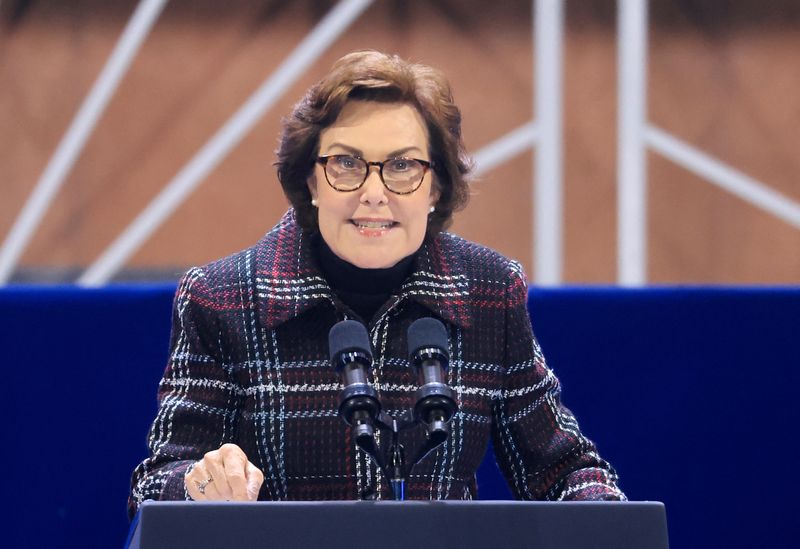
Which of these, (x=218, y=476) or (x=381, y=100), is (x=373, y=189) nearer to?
(x=381, y=100)

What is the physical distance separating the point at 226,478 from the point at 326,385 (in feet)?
1.36

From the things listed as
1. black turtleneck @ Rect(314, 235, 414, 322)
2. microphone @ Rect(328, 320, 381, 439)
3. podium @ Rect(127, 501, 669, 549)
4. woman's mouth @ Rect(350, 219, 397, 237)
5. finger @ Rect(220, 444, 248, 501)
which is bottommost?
podium @ Rect(127, 501, 669, 549)

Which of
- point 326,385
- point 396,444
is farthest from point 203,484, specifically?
point 326,385

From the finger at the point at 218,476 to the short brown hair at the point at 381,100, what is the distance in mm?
557

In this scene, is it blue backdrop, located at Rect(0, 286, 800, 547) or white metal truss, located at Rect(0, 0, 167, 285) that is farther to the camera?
white metal truss, located at Rect(0, 0, 167, 285)

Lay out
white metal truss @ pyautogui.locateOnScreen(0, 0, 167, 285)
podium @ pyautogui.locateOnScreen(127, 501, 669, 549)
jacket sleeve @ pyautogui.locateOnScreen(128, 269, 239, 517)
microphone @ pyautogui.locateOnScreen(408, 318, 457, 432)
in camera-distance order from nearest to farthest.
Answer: podium @ pyautogui.locateOnScreen(127, 501, 669, 549) → microphone @ pyautogui.locateOnScreen(408, 318, 457, 432) → jacket sleeve @ pyautogui.locateOnScreen(128, 269, 239, 517) → white metal truss @ pyautogui.locateOnScreen(0, 0, 167, 285)

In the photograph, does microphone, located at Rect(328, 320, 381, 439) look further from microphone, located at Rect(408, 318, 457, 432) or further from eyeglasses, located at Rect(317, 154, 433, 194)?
eyeglasses, located at Rect(317, 154, 433, 194)

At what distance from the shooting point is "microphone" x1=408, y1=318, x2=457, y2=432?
1.14 metres

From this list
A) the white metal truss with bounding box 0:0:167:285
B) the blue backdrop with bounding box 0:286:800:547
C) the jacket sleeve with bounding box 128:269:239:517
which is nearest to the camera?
the jacket sleeve with bounding box 128:269:239:517

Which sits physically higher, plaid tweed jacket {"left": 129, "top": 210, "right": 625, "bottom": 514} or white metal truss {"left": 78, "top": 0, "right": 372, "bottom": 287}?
white metal truss {"left": 78, "top": 0, "right": 372, "bottom": 287}

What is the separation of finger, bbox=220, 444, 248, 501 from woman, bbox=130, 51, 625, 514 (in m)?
0.30

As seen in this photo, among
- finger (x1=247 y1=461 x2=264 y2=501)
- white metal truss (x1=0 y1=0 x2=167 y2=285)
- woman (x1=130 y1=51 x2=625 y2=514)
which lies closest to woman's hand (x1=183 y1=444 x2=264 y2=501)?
finger (x1=247 y1=461 x2=264 y2=501)

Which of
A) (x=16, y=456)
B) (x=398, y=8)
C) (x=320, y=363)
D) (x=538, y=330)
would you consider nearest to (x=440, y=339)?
(x=320, y=363)

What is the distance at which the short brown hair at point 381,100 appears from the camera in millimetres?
1643
